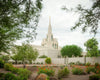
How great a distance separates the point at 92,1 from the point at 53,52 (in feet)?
139

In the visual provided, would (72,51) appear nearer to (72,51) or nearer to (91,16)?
(72,51)

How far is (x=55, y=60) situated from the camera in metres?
36.3

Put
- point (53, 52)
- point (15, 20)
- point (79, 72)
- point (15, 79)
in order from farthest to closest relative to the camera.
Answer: point (53, 52) → point (79, 72) → point (15, 79) → point (15, 20)

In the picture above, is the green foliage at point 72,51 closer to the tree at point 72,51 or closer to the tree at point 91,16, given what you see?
the tree at point 72,51

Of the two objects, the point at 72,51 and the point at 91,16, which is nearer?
the point at 91,16

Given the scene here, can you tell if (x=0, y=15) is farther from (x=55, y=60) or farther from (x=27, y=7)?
(x=55, y=60)

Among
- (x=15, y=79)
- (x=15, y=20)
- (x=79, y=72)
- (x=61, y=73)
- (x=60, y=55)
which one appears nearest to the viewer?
(x=15, y=20)

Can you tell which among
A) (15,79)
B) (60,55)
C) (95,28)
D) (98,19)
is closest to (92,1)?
(98,19)

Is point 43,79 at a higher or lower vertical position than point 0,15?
lower

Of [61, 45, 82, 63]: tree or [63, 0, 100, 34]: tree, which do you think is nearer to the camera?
[63, 0, 100, 34]: tree

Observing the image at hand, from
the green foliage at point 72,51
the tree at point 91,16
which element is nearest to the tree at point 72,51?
the green foliage at point 72,51

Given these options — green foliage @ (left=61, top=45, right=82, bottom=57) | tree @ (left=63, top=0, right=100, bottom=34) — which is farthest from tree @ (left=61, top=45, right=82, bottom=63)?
tree @ (left=63, top=0, right=100, bottom=34)

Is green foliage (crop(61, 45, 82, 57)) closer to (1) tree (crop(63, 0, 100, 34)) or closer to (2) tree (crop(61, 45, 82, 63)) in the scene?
(2) tree (crop(61, 45, 82, 63))

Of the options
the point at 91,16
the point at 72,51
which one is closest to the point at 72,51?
the point at 72,51
